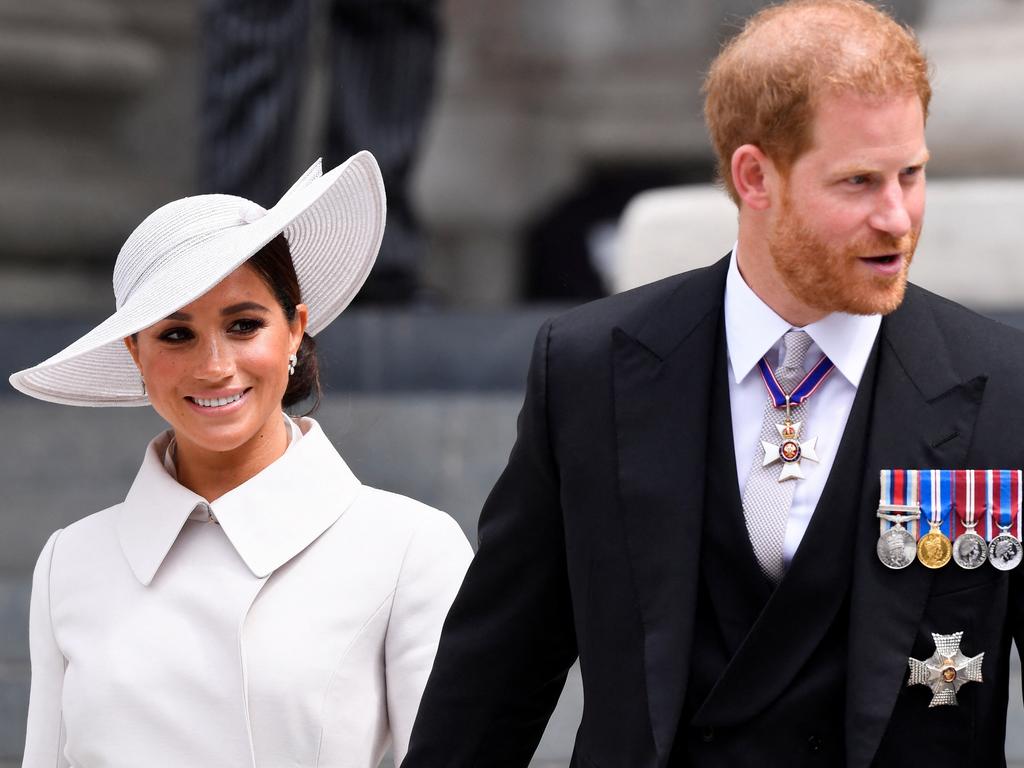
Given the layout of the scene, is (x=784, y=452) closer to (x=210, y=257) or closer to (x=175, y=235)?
(x=210, y=257)

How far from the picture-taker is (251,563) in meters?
3.19

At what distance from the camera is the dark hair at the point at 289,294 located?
3.19m

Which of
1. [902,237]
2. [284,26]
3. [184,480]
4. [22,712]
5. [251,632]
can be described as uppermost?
[284,26]

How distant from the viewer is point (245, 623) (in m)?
3.15

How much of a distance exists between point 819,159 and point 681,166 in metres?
11.3

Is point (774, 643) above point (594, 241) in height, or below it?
below

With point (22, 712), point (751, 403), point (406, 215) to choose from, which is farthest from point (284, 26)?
point (751, 403)

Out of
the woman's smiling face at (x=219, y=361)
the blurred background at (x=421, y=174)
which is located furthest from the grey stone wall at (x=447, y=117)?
the woman's smiling face at (x=219, y=361)

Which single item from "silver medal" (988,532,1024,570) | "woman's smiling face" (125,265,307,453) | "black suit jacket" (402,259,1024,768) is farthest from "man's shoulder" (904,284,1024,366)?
"woman's smiling face" (125,265,307,453)

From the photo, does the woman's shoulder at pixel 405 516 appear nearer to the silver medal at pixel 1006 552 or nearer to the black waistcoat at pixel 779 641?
the black waistcoat at pixel 779 641

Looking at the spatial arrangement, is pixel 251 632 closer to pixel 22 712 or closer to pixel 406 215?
pixel 22 712

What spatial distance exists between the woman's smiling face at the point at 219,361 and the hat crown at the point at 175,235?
3.6 inches

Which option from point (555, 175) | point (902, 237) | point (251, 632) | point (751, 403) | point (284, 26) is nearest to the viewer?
point (902, 237)

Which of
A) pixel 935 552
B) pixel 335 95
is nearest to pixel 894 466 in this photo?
pixel 935 552
